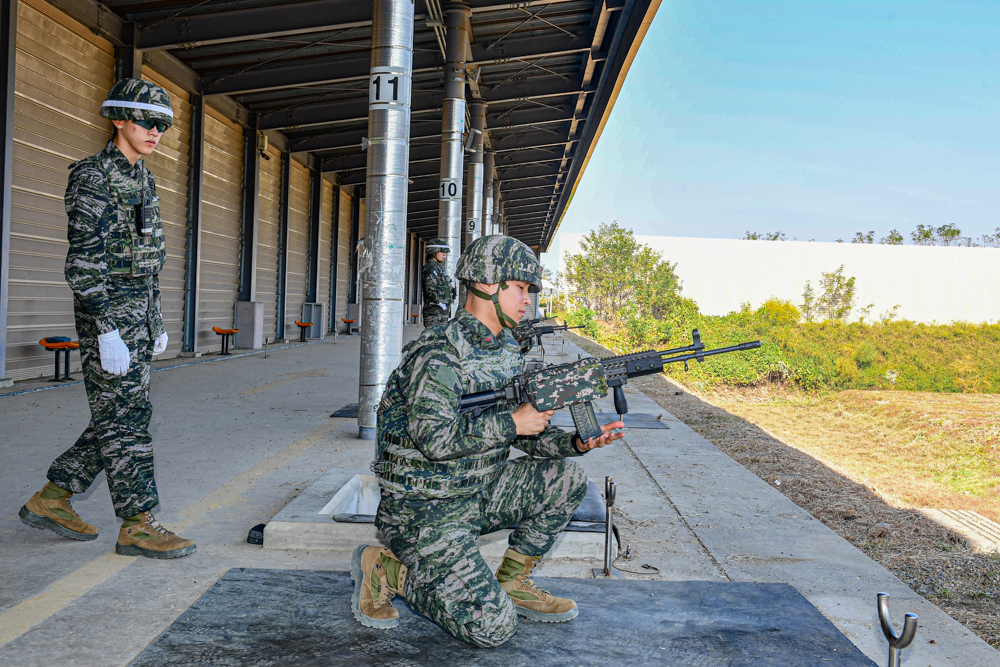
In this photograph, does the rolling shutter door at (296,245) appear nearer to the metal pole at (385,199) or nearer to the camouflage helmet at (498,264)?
the metal pole at (385,199)

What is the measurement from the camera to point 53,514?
145 inches

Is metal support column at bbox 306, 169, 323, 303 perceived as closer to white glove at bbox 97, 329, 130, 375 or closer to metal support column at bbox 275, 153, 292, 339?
metal support column at bbox 275, 153, 292, 339

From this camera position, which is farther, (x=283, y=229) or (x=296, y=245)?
(x=296, y=245)

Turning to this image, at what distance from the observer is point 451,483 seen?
2.79m

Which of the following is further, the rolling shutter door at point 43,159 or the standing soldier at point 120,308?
the rolling shutter door at point 43,159

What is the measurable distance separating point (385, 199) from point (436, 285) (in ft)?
13.8

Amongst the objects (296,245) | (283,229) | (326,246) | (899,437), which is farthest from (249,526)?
(326,246)

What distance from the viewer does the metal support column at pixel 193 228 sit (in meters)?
14.3

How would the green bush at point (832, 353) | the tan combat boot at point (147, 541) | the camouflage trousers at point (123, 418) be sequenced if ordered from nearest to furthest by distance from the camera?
the camouflage trousers at point (123, 418) < the tan combat boot at point (147, 541) < the green bush at point (832, 353)

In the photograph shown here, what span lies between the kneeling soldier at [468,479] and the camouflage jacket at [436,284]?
770 cm

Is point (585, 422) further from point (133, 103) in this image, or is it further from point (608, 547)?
point (133, 103)

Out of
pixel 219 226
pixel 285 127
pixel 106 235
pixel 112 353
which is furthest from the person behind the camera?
pixel 285 127

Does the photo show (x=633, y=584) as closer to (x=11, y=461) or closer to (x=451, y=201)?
(x=11, y=461)

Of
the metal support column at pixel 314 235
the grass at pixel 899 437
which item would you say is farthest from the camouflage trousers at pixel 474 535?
the metal support column at pixel 314 235
